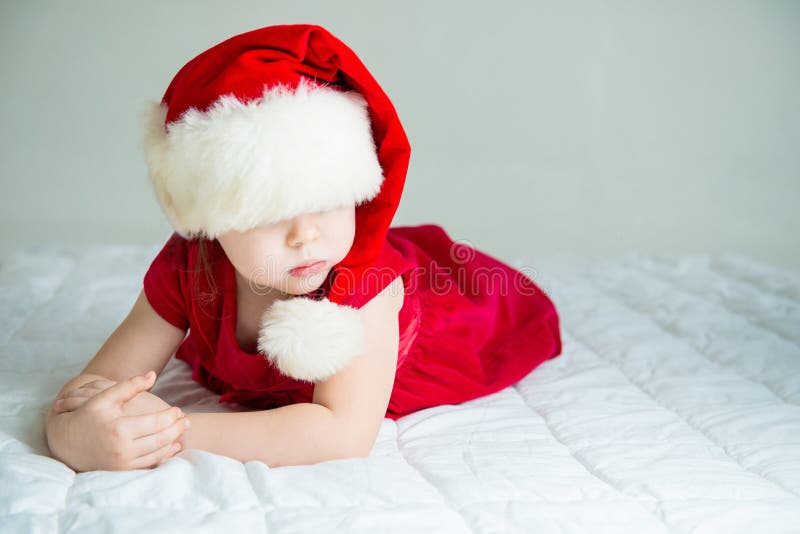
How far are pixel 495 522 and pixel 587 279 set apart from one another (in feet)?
3.77

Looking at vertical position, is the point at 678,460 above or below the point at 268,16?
below

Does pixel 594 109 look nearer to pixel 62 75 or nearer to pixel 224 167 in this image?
pixel 62 75

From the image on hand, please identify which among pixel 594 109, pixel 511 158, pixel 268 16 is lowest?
pixel 511 158

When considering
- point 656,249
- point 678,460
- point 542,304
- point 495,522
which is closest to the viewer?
point 495,522

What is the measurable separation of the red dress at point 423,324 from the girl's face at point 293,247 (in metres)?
0.14

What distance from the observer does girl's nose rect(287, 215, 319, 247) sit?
1.00 metres

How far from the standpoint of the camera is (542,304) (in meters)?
1.54

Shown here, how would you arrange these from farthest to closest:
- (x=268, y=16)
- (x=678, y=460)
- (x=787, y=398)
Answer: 1. (x=268, y=16)
2. (x=787, y=398)
3. (x=678, y=460)

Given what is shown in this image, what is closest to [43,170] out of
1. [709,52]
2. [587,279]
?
[587,279]

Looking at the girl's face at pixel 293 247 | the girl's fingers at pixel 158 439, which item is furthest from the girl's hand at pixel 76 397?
the girl's face at pixel 293 247

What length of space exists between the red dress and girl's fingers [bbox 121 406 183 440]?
0.22 m

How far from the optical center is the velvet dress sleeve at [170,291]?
1.20 m

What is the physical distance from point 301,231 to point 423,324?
415 millimetres

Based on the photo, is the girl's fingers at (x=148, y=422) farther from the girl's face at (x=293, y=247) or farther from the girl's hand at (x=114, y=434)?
the girl's face at (x=293, y=247)
